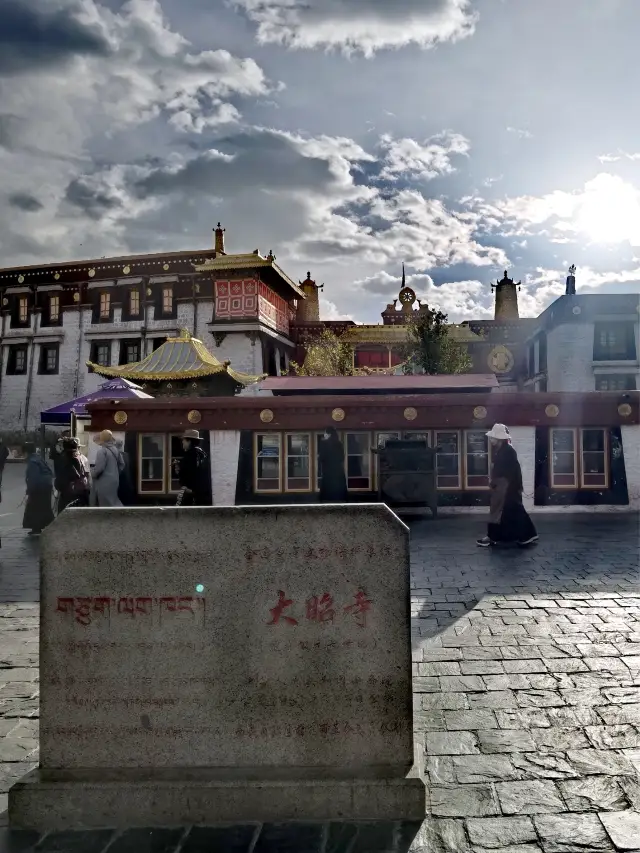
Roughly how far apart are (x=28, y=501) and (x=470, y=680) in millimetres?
10277

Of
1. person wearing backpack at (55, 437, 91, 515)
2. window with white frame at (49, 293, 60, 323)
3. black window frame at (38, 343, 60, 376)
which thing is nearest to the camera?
person wearing backpack at (55, 437, 91, 515)

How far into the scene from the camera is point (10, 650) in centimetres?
550

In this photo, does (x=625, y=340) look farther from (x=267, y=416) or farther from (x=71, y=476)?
(x=71, y=476)

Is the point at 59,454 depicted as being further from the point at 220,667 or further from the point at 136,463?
the point at 220,667

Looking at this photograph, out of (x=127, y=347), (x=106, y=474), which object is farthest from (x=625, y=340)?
(x=106, y=474)

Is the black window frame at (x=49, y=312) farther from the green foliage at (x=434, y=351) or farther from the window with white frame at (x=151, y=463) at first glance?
the window with white frame at (x=151, y=463)

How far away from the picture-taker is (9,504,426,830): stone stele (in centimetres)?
297

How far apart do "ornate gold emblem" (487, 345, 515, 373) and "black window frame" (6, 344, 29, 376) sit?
98.9ft

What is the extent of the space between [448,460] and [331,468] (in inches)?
128

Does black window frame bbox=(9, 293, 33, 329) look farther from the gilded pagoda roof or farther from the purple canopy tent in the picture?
the purple canopy tent

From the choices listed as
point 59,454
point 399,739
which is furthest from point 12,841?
point 59,454

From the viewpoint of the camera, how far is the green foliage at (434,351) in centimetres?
3331

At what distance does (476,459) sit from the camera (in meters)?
14.7

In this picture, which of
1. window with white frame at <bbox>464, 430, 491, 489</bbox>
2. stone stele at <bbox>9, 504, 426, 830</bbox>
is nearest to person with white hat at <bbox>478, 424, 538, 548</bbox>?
window with white frame at <bbox>464, 430, 491, 489</bbox>
